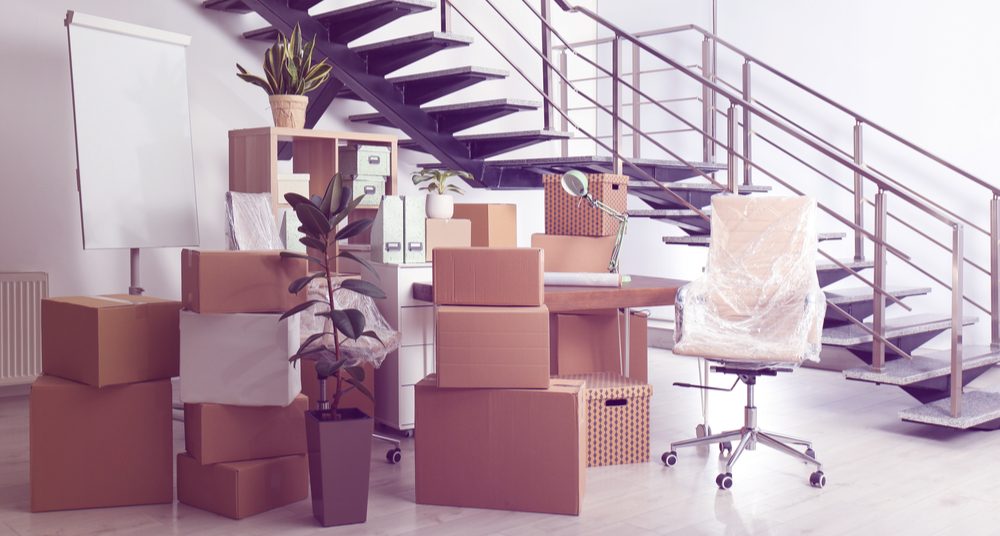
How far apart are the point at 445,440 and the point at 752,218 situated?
159cm

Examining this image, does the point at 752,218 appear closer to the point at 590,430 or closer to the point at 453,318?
the point at 590,430

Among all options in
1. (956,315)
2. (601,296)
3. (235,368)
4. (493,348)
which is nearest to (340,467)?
(235,368)

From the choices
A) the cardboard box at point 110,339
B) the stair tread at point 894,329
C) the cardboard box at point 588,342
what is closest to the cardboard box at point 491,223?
the cardboard box at point 588,342

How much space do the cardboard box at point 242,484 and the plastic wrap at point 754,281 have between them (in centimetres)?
143

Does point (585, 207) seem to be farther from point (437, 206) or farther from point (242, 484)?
point (242, 484)

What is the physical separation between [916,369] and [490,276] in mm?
2176

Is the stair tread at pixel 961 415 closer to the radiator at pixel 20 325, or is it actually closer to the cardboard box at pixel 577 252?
the cardboard box at pixel 577 252

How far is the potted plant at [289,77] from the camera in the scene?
443 centimetres

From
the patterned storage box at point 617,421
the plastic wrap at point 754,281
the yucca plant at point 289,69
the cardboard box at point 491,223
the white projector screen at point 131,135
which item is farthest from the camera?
the cardboard box at point 491,223

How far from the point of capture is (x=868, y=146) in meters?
5.56

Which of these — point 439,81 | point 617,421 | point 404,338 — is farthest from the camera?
point 439,81

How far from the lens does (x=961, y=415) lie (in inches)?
155

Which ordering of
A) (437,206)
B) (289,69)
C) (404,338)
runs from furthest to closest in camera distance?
(289,69), (437,206), (404,338)

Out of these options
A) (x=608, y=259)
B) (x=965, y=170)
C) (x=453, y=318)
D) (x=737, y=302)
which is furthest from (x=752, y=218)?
(x=965, y=170)
